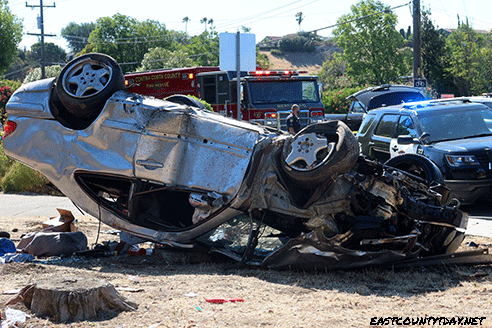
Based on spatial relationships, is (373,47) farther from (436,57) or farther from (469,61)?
(469,61)

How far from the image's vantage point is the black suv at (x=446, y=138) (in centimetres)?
887

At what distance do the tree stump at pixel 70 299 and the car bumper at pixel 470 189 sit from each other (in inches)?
251

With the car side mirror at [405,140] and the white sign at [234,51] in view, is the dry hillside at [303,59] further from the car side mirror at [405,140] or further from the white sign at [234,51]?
the car side mirror at [405,140]

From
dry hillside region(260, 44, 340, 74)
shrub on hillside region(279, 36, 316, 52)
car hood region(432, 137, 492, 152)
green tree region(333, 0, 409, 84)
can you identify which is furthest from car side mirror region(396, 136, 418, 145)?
shrub on hillside region(279, 36, 316, 52)

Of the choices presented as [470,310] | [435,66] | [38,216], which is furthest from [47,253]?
[435,66]

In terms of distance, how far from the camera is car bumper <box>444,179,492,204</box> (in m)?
8.81

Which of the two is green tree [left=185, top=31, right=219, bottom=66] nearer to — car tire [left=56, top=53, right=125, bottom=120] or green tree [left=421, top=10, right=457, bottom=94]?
green tree [left=421, top=10, right=457, bottom=94]

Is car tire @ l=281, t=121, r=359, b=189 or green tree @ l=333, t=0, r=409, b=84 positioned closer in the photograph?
car tire @ l=281, t=121, r=359, b=189

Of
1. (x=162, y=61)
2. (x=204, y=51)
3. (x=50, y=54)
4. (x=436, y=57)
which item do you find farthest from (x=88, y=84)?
(x=50, y=54)

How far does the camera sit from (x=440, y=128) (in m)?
9.77

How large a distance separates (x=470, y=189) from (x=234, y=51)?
501 centimetres

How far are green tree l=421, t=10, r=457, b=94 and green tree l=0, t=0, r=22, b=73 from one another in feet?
90.0

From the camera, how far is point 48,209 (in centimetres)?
987

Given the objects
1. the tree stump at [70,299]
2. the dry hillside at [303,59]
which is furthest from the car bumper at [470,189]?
the dry hillside at [303,59]
